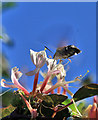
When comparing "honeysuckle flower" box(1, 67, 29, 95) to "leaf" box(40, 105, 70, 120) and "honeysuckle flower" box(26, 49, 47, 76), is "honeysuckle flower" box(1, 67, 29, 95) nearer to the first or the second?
"honeysuckle flower" box(26, 49, 47, 76)

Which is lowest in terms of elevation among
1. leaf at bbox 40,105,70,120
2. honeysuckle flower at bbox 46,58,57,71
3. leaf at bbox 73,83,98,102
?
leaf at bbox 40,105,70,120

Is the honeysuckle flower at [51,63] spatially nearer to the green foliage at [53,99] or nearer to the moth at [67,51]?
the moth at [67,51]

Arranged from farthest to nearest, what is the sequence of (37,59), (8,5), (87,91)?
(8,5) < (37,59) < (87,91)

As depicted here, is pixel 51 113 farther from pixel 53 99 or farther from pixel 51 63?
pixel 51 63

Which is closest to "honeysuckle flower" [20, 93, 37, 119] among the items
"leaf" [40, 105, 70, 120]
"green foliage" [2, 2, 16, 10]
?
"leaf" [40, 105, 70, 120]

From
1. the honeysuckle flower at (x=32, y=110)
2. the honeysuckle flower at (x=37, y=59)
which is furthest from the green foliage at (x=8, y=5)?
the honeysuckle flower at (x=32, y=110)

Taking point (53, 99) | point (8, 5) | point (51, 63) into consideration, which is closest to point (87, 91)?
point (53, 99)
